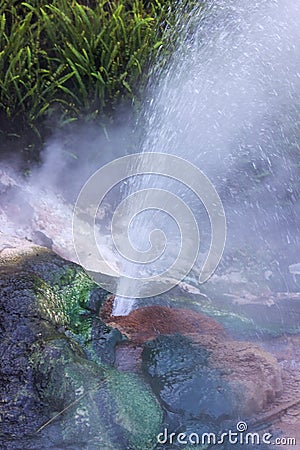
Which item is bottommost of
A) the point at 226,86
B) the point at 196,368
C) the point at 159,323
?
the point at 159,323

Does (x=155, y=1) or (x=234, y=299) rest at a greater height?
(x=155, y=1)

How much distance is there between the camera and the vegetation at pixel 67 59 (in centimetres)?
400

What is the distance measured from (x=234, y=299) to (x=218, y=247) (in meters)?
0.75

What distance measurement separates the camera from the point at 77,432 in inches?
77.9

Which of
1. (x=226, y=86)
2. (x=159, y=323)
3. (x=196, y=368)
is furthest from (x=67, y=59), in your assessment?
(x=196, y=368)

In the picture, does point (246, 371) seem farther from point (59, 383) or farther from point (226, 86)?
point (226, 86)

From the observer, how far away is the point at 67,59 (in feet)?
13.4

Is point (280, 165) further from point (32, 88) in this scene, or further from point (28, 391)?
point (28, 391)

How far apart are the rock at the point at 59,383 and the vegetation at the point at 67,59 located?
1.81 meters

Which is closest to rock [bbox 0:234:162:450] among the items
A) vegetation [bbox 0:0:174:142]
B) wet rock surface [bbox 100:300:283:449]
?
wet rock surface [bbox 100:300:283:449]

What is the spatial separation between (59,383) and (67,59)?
269 cm

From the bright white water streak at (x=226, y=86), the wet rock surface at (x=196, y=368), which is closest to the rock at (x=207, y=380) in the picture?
the wet rock surface at (x=196, y=368)

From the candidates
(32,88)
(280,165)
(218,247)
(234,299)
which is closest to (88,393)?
(234,299)

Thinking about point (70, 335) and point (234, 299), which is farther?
point (234, 299)
